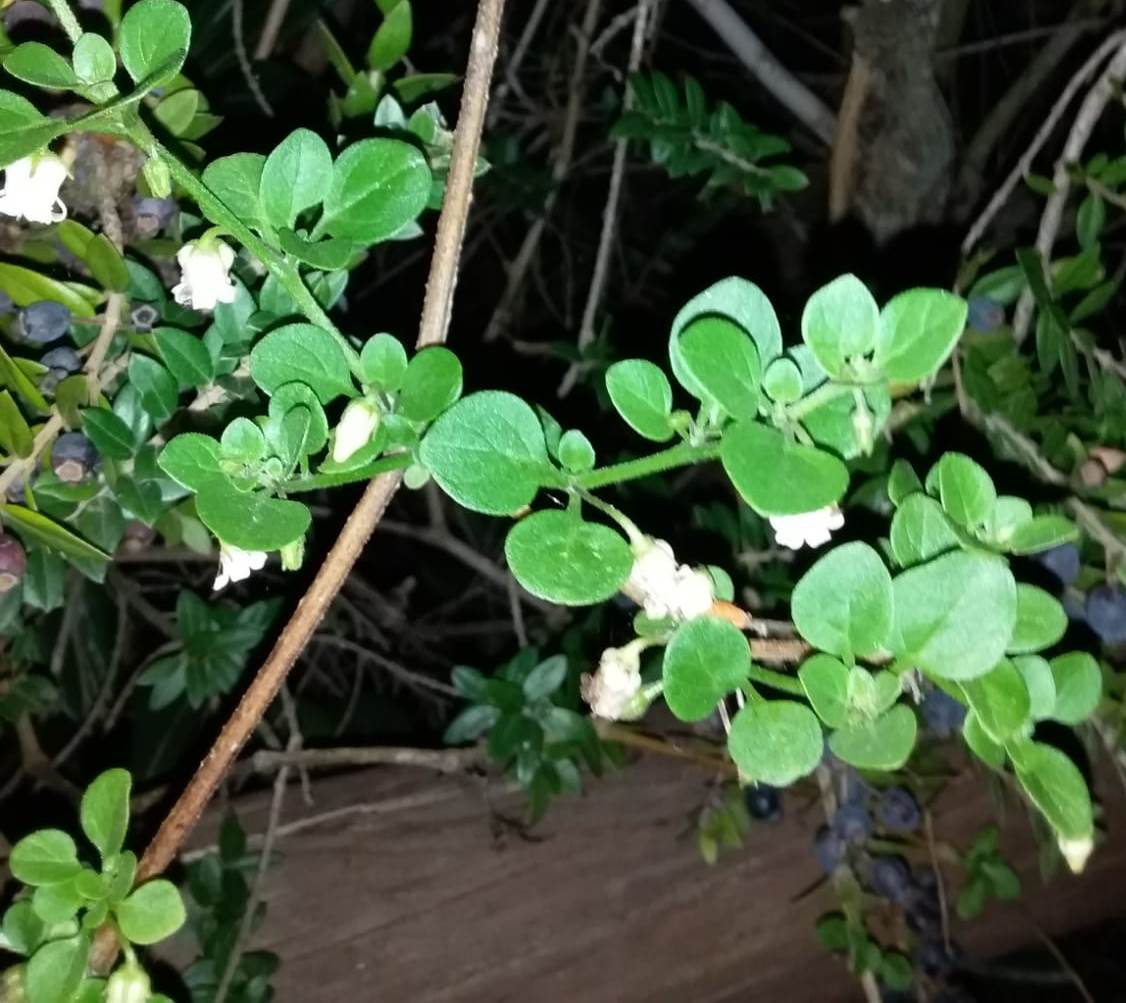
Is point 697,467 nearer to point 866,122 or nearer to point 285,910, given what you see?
point 866,122

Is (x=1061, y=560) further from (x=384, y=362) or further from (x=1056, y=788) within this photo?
(x=384, y=362)

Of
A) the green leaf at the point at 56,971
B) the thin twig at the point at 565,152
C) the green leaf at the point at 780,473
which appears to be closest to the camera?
the green leaf at the point at 780,473

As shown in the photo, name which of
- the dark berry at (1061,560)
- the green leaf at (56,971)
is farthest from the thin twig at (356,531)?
the dark berry at (1061,560)

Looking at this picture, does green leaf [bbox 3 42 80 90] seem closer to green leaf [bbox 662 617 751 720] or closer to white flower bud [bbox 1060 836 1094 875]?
green leaf [bbox 662 617 751 720]

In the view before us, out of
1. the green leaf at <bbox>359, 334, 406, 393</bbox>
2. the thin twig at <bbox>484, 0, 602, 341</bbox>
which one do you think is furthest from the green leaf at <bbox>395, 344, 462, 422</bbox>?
the thin twig at <bbox>484, 0, 602, 341</bbox>

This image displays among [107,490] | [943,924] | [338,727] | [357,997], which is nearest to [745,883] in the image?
[943,924]

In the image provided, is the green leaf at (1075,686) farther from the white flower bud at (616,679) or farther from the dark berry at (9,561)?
the dark berry at (9,561)
